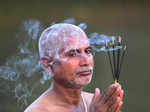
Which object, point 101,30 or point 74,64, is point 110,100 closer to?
point 74,64

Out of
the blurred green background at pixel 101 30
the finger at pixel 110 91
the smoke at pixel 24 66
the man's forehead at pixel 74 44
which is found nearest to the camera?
the finger at pixel 110 91

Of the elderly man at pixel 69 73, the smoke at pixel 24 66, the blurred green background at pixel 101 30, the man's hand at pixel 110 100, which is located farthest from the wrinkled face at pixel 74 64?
the blurred green background at pixel 101 30

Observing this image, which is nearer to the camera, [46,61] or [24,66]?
[46,61]

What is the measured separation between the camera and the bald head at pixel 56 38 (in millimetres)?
1806

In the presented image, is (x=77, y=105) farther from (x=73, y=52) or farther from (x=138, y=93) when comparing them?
(x=138, y=93)

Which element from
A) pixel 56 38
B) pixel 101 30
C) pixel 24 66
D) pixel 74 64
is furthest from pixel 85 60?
pixel 101 30

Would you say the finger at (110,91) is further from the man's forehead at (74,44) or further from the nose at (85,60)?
the man's forehead at (74,44)

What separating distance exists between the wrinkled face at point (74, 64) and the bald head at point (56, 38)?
0.03 m

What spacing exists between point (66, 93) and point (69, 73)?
0.59ft

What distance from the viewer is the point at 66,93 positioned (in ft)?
6.19

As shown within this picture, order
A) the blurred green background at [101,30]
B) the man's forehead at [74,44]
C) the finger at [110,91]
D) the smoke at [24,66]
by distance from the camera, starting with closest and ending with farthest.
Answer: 1. the finger at [110,91]
2. the man's forehead at [74,44]
3. the smoke at [24,66]
4. the blurred green background at [101,30]

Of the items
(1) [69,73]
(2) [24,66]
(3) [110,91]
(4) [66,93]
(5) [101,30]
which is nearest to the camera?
(3) [110,91]

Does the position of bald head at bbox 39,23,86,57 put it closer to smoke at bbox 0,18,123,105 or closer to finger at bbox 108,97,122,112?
finger at bbox 108,97,122,112

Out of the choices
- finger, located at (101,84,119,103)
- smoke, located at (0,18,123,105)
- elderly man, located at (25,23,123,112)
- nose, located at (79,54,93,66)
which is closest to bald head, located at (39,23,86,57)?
elderly man, located at (25,23,123,112)
